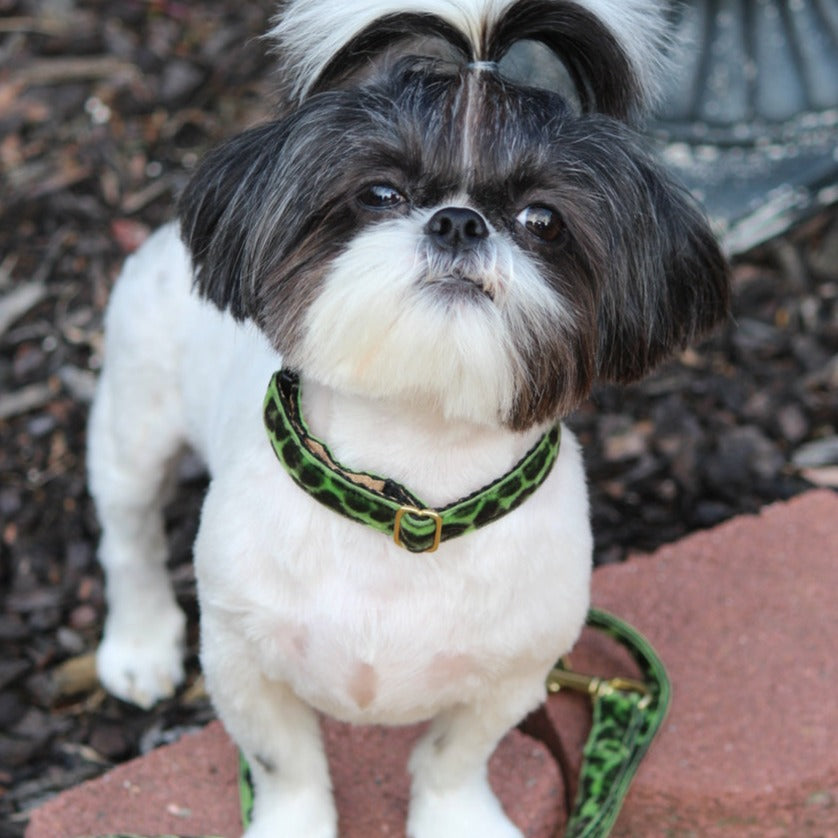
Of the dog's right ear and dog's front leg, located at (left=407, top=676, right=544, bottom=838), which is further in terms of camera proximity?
dog's front leg, located at (left=407, top=676, right=544, bottom=838)

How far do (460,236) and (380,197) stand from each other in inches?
6.2

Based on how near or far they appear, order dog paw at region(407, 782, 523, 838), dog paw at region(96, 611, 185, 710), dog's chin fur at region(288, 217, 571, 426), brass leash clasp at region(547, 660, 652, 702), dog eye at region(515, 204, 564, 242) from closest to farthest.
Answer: dog's chin fur at region(288, 217, 571, 426) < dog eye at region(515, 204, 564, 242) < dog paw at region(407, 782, 523, 838) < brass leash clasp at region(547, 660, 652, 702) < dog paw at region(96, 611, 185, 710)

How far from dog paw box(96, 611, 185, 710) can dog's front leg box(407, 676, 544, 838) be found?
901mm

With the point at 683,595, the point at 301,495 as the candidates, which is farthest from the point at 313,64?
the point at 683,595

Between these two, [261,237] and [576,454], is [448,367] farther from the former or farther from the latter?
[576,454]

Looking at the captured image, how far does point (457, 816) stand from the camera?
2.63 m

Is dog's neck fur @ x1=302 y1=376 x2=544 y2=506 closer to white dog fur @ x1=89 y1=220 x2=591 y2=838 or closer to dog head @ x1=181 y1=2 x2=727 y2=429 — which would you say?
white dog fur @ x1=89 y1=220 x2=591 y2=838

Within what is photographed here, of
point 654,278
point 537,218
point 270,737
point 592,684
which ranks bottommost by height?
point 592,684

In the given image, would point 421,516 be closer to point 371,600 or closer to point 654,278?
point 371,600

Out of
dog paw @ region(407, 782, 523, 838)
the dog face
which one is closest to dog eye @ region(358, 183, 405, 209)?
the dog face

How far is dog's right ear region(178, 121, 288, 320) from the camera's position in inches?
82.3

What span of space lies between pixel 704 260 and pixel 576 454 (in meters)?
0.44

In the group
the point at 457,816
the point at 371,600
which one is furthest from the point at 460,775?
the point at 371,600

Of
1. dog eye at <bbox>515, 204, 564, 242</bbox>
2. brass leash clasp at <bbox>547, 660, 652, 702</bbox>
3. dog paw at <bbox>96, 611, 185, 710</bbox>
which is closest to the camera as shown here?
dog eye at <bbox>515, 204, 564, 242</bbox>
